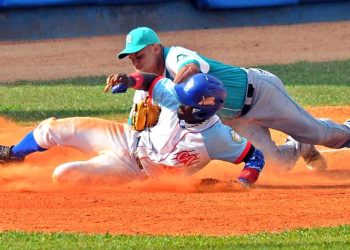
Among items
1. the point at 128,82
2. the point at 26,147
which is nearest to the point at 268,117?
the point at 128,82

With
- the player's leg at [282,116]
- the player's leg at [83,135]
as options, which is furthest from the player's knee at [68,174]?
the player's leg at [282,116]

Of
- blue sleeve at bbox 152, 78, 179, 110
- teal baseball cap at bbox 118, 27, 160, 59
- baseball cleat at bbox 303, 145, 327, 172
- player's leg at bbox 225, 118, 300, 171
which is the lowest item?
baseball cleat at bbox 303, 145, 327, 172

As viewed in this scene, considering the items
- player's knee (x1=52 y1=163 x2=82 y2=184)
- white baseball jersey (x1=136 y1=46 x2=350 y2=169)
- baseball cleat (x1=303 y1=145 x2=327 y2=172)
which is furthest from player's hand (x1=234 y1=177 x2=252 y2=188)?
baseball cleat (x1=303 y1=145 x2=327 y2=172)

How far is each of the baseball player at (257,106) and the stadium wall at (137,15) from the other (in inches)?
422

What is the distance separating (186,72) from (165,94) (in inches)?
10.0

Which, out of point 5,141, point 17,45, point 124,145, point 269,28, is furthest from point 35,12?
point 124,145

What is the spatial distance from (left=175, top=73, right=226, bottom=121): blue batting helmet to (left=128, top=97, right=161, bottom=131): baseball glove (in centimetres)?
35

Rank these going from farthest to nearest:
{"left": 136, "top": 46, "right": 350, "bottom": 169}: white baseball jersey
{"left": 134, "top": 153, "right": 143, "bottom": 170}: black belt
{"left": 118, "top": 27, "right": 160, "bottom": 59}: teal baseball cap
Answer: {"left": 136, "top": 46, "right": 350, "bottom": 169}: white baseball jersey, {"left": 118, "top": 27, "right": 160, "bottom": 59}: teal baseball cap, {"left": 134, "top": 153, "right": 143, "bottom": 170}: black belt

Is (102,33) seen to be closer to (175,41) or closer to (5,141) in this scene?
(175,41)

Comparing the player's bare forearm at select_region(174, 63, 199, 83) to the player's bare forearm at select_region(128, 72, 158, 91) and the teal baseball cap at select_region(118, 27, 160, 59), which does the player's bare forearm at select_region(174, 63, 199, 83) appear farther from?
the teal baseball cap at select_region(118, 27, 160, 59)

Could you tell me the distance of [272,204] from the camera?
27.4ft

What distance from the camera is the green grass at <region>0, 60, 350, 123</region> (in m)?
13.5

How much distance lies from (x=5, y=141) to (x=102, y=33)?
402 inches

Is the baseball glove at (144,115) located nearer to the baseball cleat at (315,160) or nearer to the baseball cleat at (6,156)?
the baseball cleat at (6,156)
